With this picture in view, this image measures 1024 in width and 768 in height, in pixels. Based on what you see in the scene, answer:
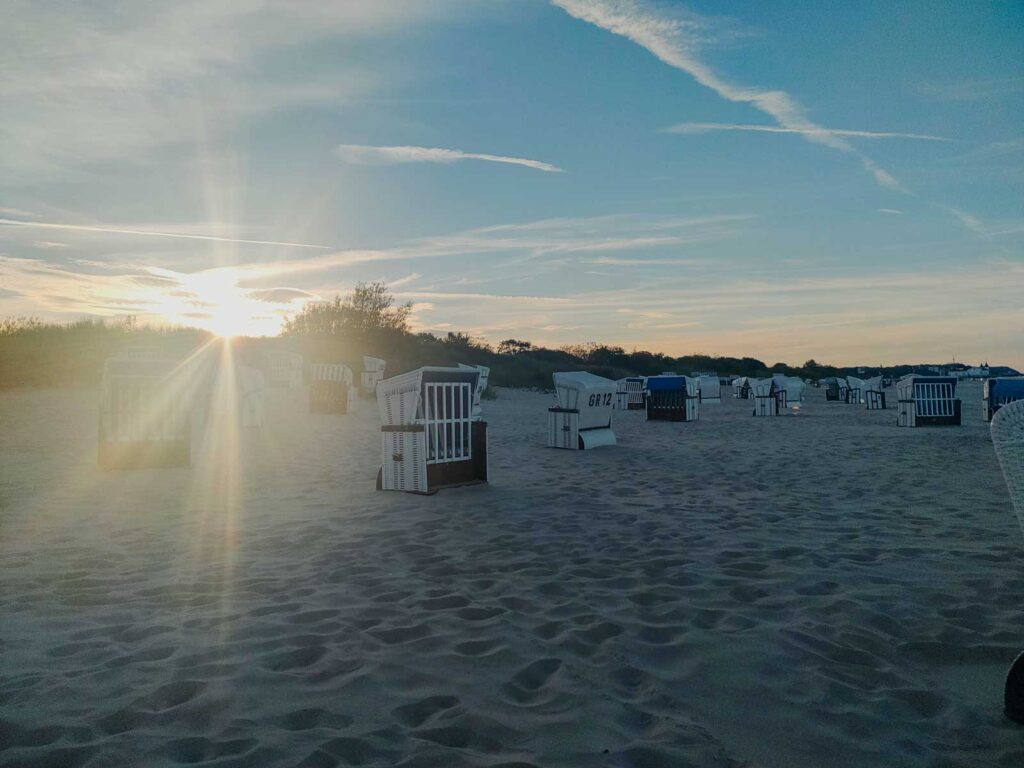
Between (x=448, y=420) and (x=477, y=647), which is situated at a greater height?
(x=448, y=420)

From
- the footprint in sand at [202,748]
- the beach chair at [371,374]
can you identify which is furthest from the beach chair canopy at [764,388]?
the footprint in sand at [202,748]

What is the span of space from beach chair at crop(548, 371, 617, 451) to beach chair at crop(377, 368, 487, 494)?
464 cm

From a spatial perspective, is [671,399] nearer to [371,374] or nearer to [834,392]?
[371,374]

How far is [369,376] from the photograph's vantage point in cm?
2916

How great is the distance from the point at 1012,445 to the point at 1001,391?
2139cm

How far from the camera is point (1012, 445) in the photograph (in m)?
3.07

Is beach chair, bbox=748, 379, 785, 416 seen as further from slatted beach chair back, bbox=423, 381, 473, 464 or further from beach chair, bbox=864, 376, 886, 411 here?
slatted beach chair back, bbox=423, 381, 473, 464

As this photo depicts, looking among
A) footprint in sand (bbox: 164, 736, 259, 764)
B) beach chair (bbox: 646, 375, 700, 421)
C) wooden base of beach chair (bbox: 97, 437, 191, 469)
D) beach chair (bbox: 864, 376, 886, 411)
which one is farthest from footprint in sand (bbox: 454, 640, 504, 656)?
beach chair (bbox: 864, 376, 886, 411)

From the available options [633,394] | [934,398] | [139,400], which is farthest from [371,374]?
[934,398]

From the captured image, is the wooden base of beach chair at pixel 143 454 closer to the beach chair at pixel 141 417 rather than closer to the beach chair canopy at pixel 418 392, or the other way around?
the beach chair at pixel 141 417

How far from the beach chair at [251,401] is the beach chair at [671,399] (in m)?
12.2

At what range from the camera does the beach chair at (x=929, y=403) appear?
64.2 feet

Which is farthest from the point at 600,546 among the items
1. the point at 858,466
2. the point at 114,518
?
the point at 858,466

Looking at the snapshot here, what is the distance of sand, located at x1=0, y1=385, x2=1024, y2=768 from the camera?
2.77 m
